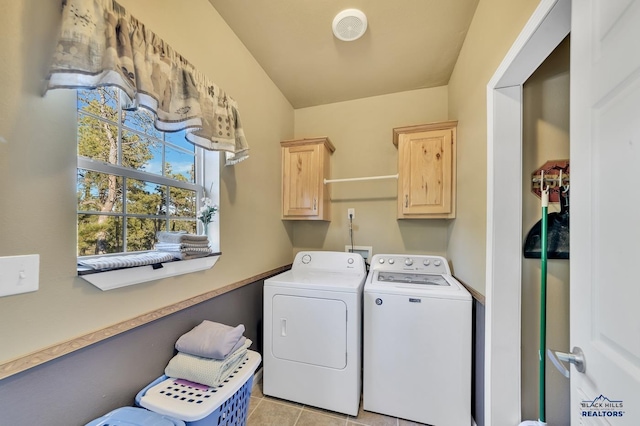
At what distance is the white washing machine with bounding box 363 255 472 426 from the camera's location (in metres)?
1.55

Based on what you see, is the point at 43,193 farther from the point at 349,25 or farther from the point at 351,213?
the point at 351,213

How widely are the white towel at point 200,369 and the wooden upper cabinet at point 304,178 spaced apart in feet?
4.74

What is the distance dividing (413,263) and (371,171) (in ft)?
3.40

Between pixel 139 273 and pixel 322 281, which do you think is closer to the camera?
pixel 139 273

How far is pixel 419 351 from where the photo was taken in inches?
63.2

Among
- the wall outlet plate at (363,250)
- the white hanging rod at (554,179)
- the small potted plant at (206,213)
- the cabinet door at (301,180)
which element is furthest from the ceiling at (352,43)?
the wall outlet plate at (363,250)

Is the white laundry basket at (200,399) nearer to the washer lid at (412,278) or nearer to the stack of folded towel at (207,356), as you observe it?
the stack of folded towel at (207,356)

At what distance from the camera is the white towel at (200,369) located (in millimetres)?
1137

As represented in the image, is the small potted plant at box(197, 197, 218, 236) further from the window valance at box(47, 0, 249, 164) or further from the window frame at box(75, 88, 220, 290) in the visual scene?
the window valance at box(47, 0, 249, 164)

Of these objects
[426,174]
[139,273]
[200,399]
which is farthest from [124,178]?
[426,174]

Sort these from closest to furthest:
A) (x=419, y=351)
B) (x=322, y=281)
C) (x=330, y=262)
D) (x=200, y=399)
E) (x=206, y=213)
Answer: (x=200, y=399) → (x=206, y=213) → (x=419, y=351) → (x=322, y=281) → (x=330, y=262)

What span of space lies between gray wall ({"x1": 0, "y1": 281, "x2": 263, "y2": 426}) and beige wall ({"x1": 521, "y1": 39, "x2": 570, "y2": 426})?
1.87 meters

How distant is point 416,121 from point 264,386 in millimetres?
2784

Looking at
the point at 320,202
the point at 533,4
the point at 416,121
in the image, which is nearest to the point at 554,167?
the point at 533,4
